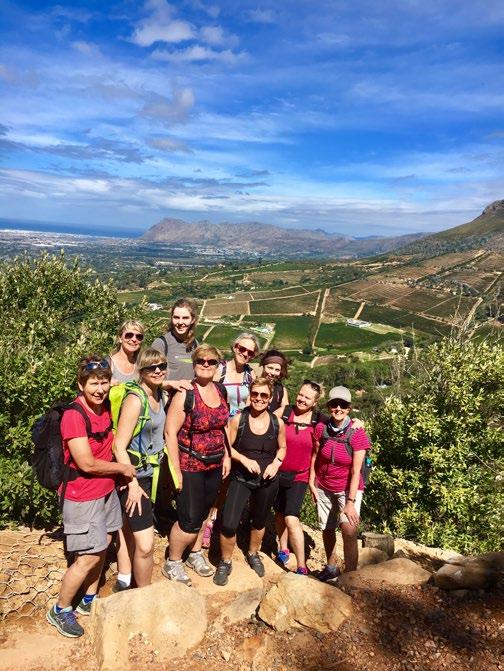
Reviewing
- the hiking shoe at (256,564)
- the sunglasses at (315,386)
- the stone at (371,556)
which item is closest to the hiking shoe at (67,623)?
the hiking shoe at (256,564)

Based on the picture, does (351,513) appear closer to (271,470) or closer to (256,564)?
(271,470)

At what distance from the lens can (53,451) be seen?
4480mm

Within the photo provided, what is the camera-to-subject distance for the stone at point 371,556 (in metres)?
7.44

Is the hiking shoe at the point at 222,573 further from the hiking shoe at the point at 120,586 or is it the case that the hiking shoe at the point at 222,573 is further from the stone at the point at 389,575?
the stone at the point at 389,575

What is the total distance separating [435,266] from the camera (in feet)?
582

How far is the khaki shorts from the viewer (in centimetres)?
604

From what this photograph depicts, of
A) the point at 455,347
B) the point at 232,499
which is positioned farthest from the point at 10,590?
the point at 455,347

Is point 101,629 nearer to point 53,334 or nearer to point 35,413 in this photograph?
point 35,413

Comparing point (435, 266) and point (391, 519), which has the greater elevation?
point (435, 266)

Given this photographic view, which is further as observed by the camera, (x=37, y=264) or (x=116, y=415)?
(x=37, y=264)

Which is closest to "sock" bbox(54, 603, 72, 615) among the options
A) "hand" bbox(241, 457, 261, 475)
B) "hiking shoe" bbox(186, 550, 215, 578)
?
"hiking shoe" bbox(186, 550, 215, 578)

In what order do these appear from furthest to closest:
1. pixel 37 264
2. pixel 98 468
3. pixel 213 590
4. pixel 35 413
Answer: pixel 37 264 → pixel 35 413 → pixel 213 590 → pixel 98 468

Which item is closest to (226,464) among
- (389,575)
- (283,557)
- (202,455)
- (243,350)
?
(202,455)

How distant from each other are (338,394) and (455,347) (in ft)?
31.1
